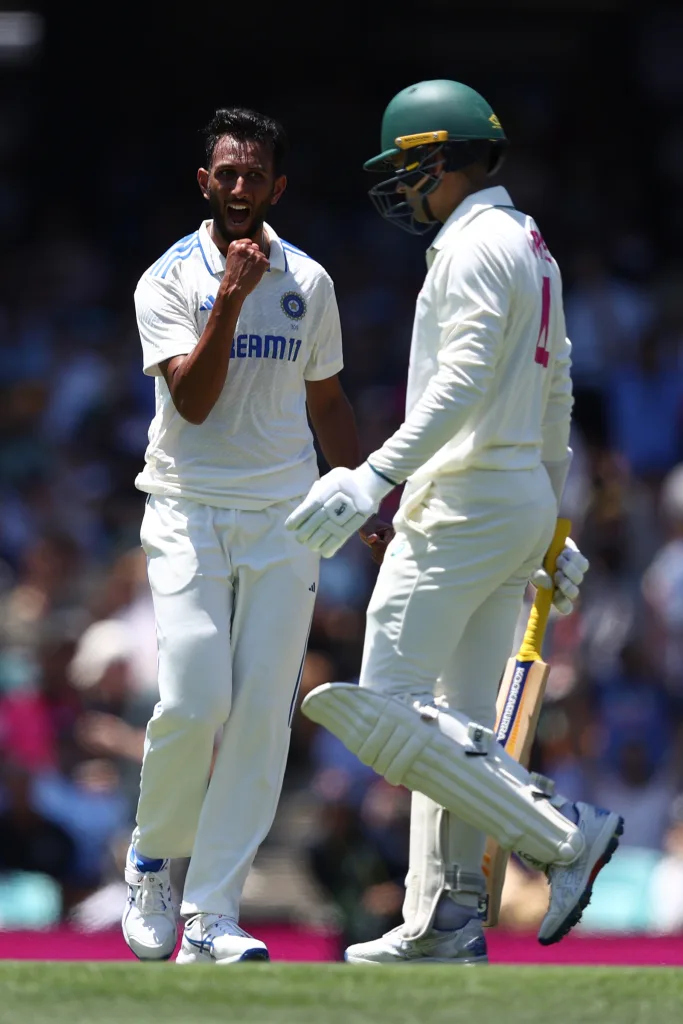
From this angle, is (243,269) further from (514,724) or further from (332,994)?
(332,994)

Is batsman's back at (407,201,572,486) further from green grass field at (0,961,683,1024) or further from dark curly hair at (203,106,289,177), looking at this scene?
green grass field at (0,961,683,1024)

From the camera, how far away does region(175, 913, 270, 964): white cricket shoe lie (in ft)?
13.5

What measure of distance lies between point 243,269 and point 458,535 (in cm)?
79

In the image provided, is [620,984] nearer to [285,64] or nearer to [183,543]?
[183,543]

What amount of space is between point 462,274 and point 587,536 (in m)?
4.75

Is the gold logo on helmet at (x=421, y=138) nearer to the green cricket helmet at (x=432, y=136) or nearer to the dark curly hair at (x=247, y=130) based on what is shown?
the green cricket helmet at (x=432, y=136)

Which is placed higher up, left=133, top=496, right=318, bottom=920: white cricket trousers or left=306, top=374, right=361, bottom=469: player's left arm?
left=306, top=374, right=361, bottom=469: player's left arm

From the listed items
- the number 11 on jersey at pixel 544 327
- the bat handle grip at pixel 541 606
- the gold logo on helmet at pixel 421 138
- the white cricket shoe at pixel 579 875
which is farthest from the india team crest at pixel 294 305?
the white cricket shoe at pixel 579 875

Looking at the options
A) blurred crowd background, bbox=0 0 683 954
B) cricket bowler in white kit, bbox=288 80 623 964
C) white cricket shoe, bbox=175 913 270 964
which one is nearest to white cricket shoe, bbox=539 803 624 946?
cricket bowler in white kit, bbox=288 80 623 964

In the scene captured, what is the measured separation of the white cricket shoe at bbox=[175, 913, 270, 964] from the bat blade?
24.7 inches

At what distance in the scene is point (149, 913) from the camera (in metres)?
4.36

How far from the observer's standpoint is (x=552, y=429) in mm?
4590

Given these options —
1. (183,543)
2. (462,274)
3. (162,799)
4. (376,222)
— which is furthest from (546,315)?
(376,222)

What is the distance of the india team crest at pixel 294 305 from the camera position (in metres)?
4.38
